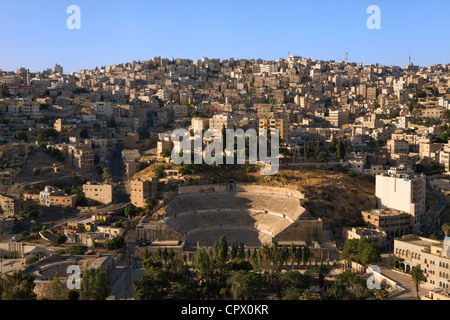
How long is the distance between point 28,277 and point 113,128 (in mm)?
39141

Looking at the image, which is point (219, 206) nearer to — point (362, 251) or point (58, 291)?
point (362, 251)

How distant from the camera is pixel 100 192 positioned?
40438 millimetres

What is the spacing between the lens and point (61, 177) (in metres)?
44.8

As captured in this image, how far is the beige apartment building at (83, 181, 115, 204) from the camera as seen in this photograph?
40.2 m

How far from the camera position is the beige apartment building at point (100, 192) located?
4016cm

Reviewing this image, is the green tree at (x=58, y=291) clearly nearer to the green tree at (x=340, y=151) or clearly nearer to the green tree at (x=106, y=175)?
the green tree at (x=106, y=175)

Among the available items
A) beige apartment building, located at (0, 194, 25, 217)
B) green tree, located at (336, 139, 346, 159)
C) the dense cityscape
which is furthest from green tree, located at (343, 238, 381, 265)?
beige apartment building, located at (0, 194, 25, 217)

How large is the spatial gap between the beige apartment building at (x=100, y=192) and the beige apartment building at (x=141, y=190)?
257 cm

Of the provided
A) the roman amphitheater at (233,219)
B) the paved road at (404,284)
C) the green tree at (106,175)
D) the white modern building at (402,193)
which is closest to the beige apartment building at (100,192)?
the green tree at (106,175)

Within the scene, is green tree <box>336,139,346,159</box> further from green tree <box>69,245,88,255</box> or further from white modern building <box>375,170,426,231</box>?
green tree <box>69,245,88,255</box>

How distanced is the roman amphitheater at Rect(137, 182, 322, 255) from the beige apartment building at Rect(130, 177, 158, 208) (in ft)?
6.48

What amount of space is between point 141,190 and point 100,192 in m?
4.51

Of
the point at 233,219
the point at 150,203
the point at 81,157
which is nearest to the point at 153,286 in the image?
the point at 233,219
